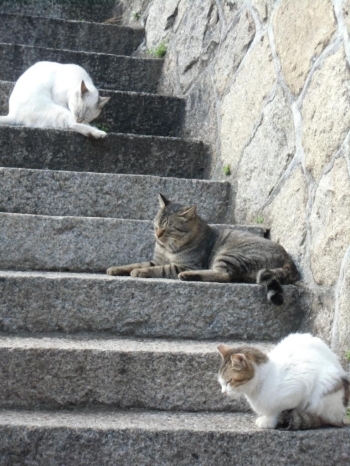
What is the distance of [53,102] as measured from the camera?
5.36 meters

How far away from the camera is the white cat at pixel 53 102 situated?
5.06m

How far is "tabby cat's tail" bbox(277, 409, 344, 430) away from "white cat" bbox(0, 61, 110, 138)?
2.56m

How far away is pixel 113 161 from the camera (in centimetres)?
491

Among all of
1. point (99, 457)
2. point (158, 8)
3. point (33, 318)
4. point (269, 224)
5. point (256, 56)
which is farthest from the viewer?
point (158, 8)

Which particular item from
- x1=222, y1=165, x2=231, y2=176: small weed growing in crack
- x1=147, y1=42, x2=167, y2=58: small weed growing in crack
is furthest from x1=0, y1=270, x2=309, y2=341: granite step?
x1=147, y1=42, x2=167, y2=58: small weed growing in crack

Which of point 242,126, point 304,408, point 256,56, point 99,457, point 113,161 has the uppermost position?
point 256,56

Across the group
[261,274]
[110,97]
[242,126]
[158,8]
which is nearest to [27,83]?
[110,97]

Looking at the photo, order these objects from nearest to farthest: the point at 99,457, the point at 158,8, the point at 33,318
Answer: the point at 99,457 → the point at 33,318 → the point at 158,8

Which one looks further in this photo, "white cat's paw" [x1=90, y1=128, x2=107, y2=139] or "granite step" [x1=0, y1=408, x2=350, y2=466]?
"white cat's paw" [x1=90, y1=128, x2=107, y2=139]

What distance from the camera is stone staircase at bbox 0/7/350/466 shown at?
108 inches

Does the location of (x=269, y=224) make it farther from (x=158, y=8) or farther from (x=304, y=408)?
(x=158, y=8)

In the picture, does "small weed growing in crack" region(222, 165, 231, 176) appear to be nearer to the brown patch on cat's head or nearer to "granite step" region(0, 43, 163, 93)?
"granite step" region(0, 43, 163, 93)

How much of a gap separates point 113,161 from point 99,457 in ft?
8.39

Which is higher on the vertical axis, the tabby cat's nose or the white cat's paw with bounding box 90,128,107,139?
the white cat's paw with bounding box 90,128,107,139
